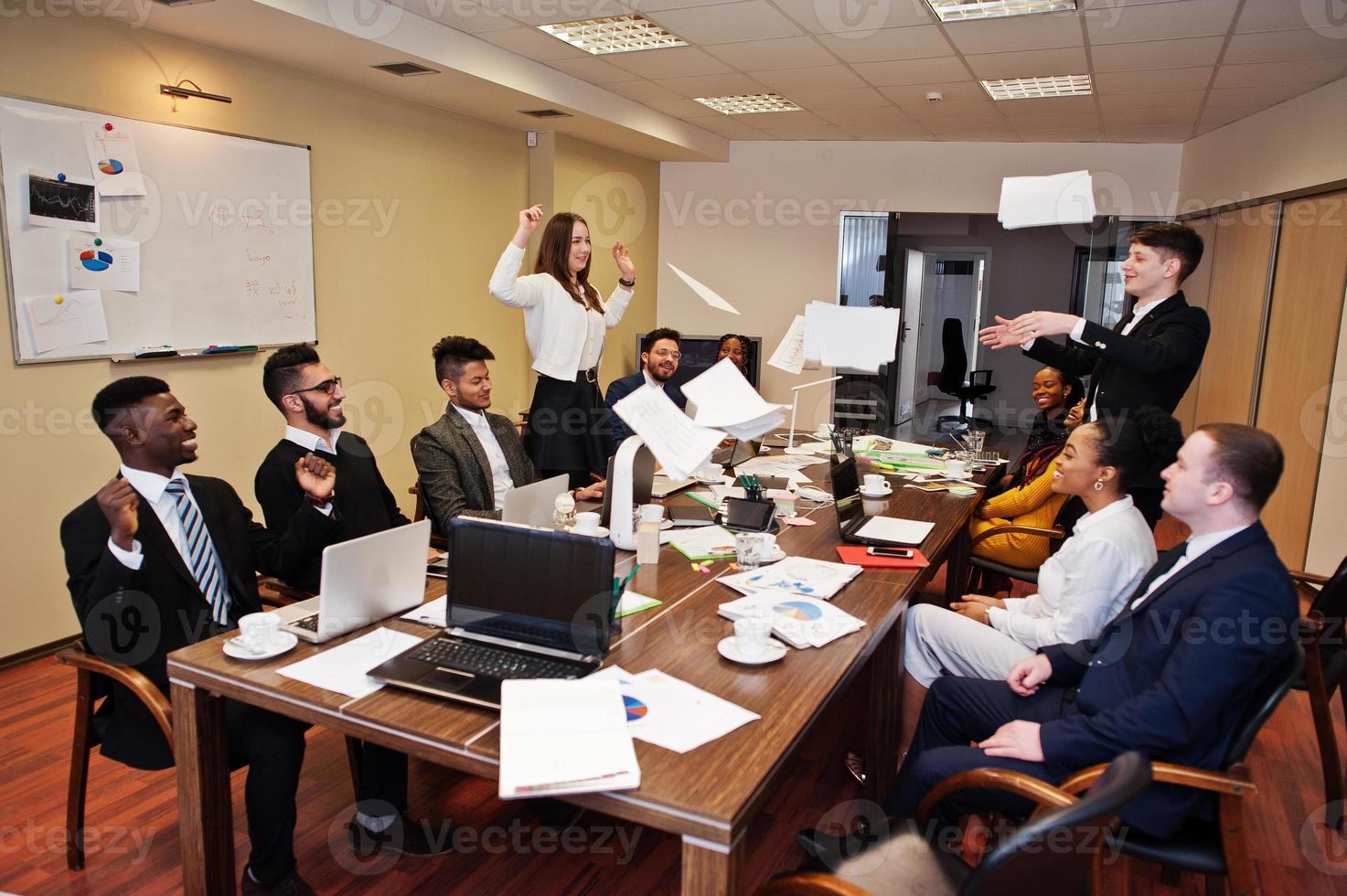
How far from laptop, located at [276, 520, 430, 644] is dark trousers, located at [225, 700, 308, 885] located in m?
0.26

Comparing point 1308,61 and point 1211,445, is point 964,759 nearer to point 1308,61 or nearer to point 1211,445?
point 1211,445

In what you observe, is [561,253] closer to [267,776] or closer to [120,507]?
[120,507]

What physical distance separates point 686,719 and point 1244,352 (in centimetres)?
558

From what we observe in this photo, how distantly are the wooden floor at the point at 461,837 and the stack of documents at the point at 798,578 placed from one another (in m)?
0.40

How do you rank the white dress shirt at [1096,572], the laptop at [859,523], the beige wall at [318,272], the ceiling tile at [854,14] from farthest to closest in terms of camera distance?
1. the ceiling tile at [854,14]
2. the beige wall at [318,272]
3. the laptop at [859,523]
4. the white dress shirt at [1096,572]

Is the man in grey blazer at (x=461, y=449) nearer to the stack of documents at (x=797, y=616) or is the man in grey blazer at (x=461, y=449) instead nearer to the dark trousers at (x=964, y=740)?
the stack of documents at (x=797, y=616)

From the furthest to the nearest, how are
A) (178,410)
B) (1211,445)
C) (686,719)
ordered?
(178,410)
(1211,445)
(686,719)

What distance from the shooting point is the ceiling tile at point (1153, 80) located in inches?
181

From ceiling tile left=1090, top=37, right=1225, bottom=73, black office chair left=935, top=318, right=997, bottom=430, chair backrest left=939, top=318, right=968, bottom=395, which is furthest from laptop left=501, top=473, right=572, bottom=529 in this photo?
chair backrest left=939, top=318, right=968, bottom=395

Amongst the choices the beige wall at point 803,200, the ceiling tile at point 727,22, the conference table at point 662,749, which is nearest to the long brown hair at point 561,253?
the ceiling tile at point 727,22

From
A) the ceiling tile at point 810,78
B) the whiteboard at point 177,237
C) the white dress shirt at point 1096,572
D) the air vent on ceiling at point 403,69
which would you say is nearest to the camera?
the white dress shirt at point 1096,572

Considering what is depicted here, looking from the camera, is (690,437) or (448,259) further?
(448,259)

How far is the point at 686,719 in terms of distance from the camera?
1590mm

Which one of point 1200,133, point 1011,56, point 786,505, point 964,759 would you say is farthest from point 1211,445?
point 1200,133
